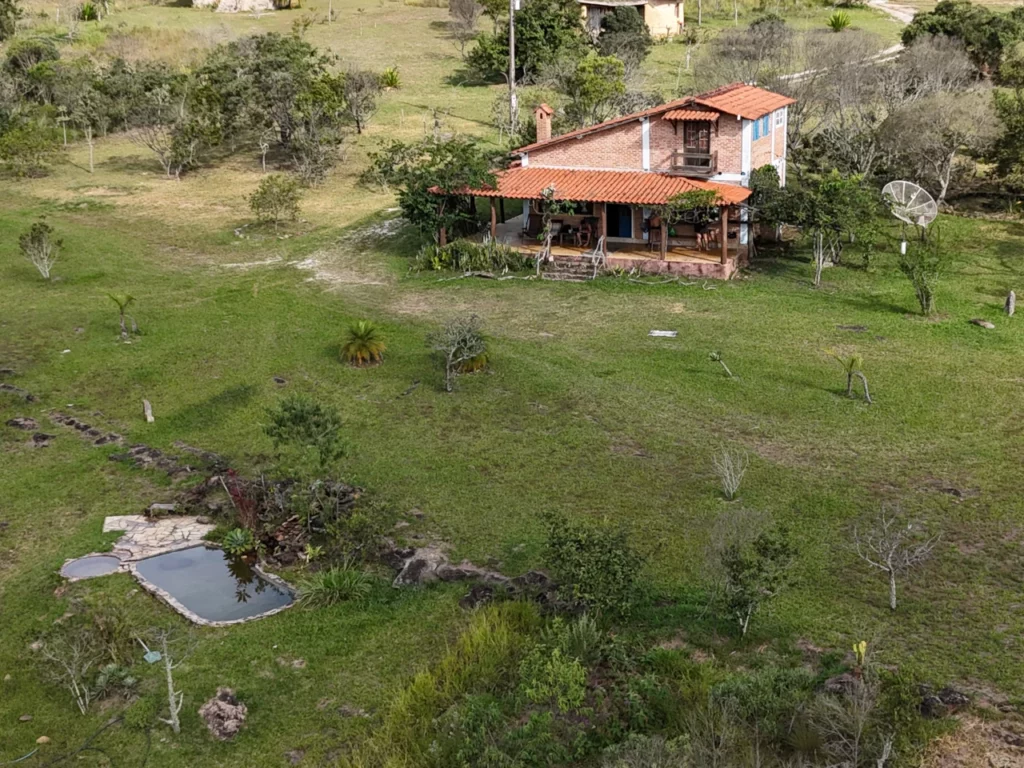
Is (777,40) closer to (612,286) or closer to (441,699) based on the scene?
(612,286)

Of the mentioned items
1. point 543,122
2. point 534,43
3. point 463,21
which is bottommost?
→ point 543,122

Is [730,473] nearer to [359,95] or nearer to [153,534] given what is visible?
[153,534]

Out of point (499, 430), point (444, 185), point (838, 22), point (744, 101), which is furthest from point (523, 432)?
point (838, 22)

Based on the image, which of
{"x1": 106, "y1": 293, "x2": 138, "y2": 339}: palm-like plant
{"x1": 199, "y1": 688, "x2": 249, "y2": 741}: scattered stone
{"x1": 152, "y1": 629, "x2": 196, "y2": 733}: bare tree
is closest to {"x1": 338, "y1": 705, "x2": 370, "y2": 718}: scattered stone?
{"x1": 199, "y1": 688, "x2": 249, "y2": 741}: scattered stone

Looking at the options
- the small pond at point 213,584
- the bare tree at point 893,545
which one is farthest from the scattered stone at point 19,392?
the bare tree at point 893,545

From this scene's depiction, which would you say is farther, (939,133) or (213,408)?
(939,133)

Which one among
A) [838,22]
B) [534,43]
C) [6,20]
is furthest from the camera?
[6,20]

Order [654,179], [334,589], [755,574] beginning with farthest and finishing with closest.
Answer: [654,179] < [334,589] < [755,574]
